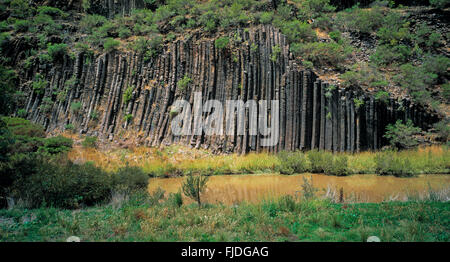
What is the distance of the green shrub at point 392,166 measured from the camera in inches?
469

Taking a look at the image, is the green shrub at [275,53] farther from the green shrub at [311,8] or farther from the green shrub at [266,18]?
the green shrub at [311,8]

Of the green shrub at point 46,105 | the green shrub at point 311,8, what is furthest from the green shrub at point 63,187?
the green shrub at point 311,8

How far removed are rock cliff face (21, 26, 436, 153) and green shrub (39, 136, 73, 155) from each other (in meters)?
2.97

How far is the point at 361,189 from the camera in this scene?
33.2 ft

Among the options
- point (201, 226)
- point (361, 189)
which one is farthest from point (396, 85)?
point (201, 226)

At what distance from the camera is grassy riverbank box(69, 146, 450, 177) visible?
1236 centimetres

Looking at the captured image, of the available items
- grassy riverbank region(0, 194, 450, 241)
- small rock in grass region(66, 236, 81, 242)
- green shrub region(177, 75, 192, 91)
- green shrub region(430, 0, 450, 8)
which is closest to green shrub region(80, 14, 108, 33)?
green shrub region(177, 75, 192, 91)

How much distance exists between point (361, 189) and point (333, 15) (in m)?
17.7

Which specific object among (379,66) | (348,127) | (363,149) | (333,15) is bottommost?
(363,149)

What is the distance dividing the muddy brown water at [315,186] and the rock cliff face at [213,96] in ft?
10.1

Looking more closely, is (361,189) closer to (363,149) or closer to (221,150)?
(363,149)

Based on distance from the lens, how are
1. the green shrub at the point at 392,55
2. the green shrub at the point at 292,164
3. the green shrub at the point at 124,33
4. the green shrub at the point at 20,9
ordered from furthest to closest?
the green shrub at the point at 20,9 < the green shrub at the point at 124,33 < the green shrub at the point at 392,55 < the green shrub at the point at 292,164

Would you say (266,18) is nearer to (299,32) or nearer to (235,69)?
(299,32)

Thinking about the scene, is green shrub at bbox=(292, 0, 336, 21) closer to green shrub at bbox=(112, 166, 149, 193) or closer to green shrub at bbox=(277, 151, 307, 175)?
green shrub at bbox=(277, 151, 307, 175)
